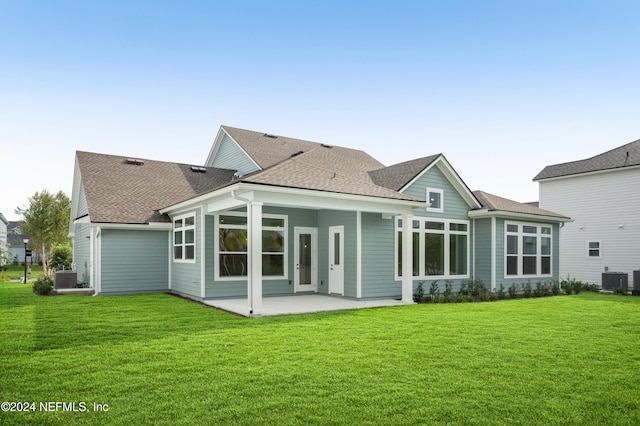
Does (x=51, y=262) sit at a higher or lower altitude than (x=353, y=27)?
lower

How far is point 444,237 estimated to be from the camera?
50.2 ft

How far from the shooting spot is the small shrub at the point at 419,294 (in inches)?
523

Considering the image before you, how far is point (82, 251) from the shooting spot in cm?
1794

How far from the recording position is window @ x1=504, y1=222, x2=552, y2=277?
16.3 metres

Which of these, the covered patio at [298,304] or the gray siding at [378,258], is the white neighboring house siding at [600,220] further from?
the covered patio at [298,304]

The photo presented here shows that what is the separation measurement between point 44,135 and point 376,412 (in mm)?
19625

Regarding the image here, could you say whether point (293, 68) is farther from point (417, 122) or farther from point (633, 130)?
point (633, 130)

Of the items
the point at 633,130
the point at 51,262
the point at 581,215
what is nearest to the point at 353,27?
the point at 581,215

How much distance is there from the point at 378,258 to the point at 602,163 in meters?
14.9

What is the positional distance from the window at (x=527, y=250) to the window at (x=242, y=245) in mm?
8445

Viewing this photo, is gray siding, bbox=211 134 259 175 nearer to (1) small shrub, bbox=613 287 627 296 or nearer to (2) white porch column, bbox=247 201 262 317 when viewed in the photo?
(2) white porch column, bbox=247 201 262 317

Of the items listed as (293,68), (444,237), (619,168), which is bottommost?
(444,237)

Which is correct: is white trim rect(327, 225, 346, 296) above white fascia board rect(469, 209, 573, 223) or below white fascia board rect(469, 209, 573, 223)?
below

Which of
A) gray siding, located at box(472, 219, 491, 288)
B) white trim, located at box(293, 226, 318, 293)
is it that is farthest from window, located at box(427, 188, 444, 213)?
white trim, located at box(293, 226, 318, 293)
